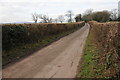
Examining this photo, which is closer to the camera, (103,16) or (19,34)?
(19,34)

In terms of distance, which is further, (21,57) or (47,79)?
(21,57)

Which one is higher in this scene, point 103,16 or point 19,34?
point 103,16

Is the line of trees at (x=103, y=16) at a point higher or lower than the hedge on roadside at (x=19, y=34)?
higher

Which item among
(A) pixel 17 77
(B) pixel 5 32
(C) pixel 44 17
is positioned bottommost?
(A) pixel 17 77

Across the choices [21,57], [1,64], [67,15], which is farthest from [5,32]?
[67,15]

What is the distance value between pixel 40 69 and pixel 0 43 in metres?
4.19

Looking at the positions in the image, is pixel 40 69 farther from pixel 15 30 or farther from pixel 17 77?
pixel 15 30

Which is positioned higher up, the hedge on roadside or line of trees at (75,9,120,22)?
line of trees at (75,9,120,22)

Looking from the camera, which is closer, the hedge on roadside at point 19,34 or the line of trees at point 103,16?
the hedge on roadside at point 19,34

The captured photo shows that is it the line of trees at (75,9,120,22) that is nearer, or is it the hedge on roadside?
the hedge on roadside

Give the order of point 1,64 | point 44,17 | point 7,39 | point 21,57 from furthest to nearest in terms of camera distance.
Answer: point 44,17, point 7,39, point 21,57, point 1,64

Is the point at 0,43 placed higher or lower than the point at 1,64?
higher

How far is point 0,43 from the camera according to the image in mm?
10258

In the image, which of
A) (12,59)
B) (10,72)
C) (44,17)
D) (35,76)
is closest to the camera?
(35,76)
